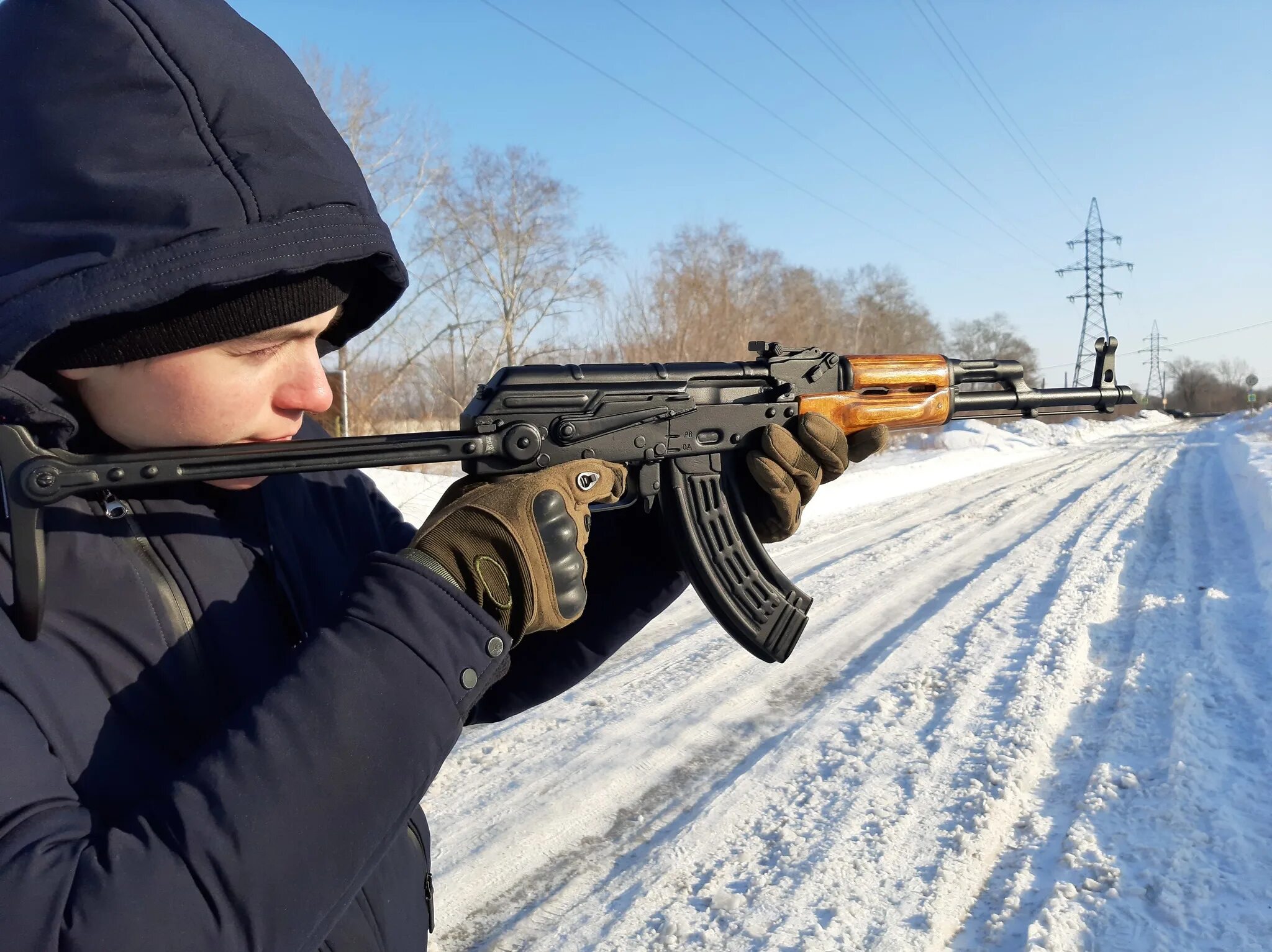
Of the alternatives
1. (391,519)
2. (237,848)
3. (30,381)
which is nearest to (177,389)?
(30,381)

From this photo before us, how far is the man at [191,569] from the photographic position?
90 centimetres

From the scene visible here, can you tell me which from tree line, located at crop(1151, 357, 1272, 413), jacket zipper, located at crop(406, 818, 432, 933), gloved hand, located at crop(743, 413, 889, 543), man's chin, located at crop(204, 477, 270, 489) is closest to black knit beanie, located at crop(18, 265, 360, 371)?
man's chin, located at crop(204, 477, 270, 489)

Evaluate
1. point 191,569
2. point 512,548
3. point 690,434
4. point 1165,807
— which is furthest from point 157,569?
point 1165,807

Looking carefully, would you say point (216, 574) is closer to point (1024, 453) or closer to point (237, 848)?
point (237, 848)

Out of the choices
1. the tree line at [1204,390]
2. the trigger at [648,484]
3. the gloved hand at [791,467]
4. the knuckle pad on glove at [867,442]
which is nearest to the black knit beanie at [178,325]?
the trigger at [648,484]

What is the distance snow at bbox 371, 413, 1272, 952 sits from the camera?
262 centimetres

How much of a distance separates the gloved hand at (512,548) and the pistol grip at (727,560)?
0.52 metres

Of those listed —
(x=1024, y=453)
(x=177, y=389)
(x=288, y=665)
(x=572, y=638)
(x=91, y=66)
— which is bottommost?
(x=1024, y=453)

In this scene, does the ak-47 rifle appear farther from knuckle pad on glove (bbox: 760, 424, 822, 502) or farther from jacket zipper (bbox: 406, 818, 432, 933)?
jacket zipper (bbox: 406, 818, 432, 933)

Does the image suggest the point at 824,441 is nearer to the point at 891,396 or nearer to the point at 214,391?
the point at 891,396

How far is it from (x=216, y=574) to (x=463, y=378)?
74.8 ft

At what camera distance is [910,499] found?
490 inches

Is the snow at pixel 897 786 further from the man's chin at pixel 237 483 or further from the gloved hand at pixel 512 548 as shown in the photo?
the man's chin at pixel 237 483

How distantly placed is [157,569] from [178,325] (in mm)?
349
